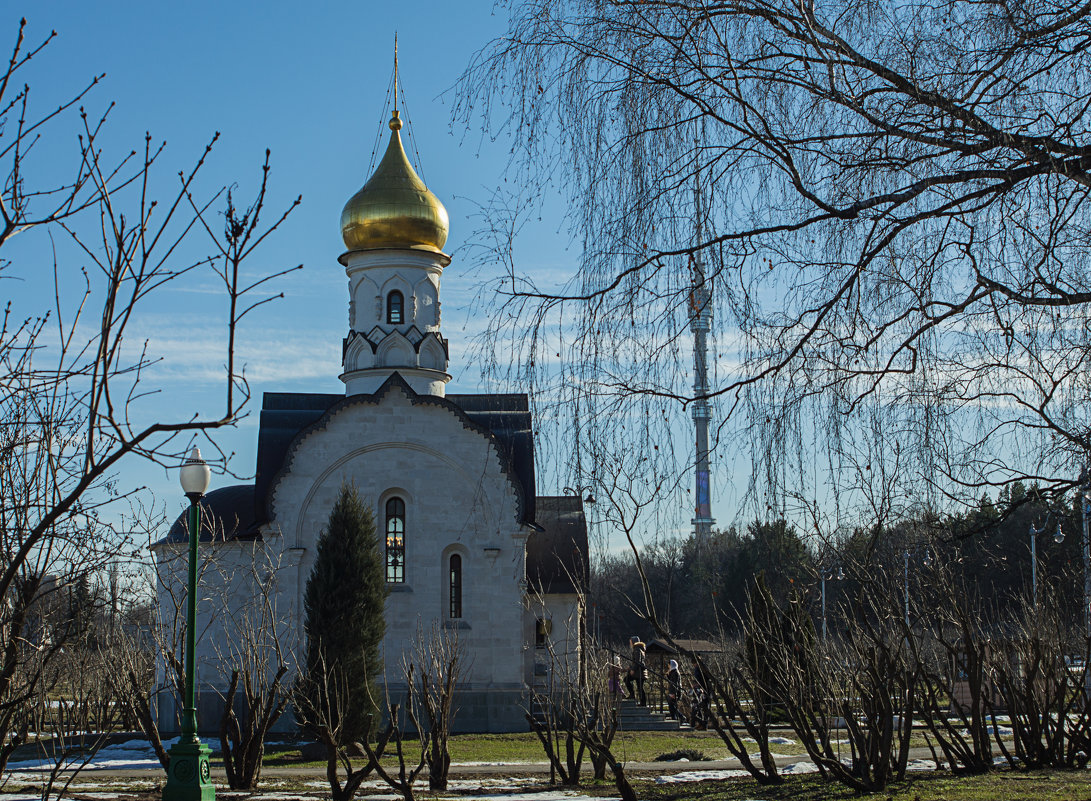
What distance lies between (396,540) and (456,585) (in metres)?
1.57

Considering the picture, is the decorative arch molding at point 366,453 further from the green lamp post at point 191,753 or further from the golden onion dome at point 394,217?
the green lamp post at point 191,753

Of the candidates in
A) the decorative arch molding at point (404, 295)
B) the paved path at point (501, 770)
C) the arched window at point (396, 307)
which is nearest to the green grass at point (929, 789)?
the paved path at point (501, 770)

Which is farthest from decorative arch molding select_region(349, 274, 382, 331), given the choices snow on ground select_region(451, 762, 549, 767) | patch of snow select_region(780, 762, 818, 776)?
patch of snow select_region(780, 762, 818, 776)

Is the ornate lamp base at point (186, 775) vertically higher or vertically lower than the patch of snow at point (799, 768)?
higher

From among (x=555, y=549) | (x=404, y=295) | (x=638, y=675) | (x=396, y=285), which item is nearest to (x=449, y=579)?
(x=555, y=549)

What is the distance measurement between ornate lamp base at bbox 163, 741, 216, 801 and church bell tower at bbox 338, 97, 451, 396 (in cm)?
1626

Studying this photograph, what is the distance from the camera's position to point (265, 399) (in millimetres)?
26016

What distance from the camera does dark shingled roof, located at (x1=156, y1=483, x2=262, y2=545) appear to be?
23219 mm

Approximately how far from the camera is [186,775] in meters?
9.47

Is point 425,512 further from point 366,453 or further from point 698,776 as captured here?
point 698,776

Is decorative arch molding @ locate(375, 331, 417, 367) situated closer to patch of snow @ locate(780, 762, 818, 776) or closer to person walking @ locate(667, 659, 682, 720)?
person walking @ locate(667, 659, 682, 720)

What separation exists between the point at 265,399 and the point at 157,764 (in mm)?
10761

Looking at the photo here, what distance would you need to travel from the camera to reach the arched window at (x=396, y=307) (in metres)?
25.8

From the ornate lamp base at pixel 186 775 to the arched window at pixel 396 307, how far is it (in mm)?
16993
